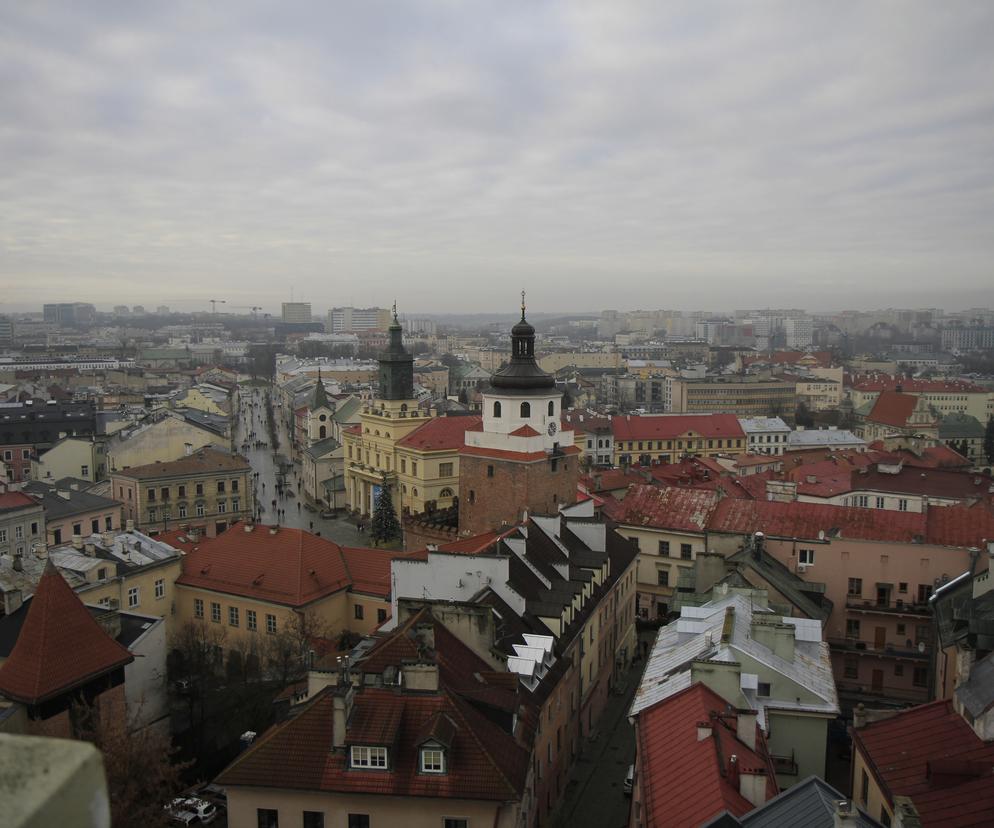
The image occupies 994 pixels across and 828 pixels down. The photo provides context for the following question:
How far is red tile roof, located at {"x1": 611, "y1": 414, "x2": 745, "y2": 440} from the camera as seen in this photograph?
95.4m

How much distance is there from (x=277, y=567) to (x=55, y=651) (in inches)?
534

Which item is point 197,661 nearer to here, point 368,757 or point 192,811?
point 192,811

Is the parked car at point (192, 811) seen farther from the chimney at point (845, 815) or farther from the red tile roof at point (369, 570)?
the chimney at point (845, 815)

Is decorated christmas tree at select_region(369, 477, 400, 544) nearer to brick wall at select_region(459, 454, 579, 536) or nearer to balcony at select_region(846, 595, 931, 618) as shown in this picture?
brick wall at select_region(459, 454, 579, 536)

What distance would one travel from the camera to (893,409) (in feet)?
350

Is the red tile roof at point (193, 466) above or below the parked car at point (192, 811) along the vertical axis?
above

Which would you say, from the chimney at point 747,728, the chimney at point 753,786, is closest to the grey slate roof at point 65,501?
the chimney at point 747,728

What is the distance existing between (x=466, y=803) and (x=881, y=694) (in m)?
22.1

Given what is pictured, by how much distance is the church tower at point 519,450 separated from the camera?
4197 cm

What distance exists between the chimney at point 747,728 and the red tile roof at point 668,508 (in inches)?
931

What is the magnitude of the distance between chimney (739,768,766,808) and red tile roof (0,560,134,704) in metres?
18.1

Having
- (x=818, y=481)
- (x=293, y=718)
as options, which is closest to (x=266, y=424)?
(x=818, y=481)

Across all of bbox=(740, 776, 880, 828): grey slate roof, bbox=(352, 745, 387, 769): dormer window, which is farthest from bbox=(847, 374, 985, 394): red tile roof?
bbox=(352, 745, 387, 769): dormer window

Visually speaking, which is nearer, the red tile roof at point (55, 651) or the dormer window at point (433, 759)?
the dormer window at point (433, 759)
